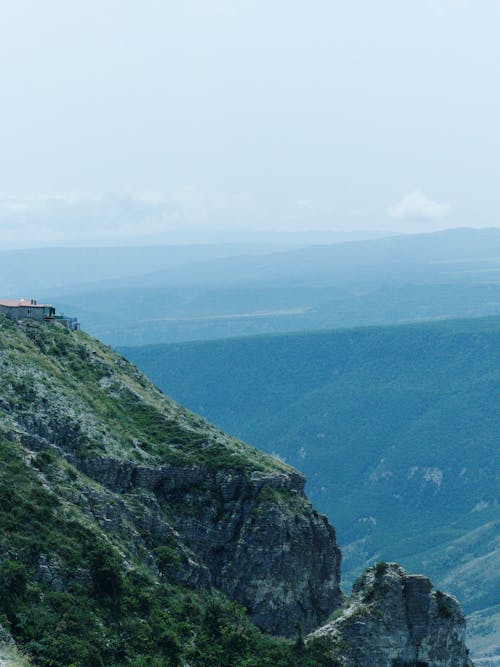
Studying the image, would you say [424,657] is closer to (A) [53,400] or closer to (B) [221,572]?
(B) [221,572]

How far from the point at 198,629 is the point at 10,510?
10.7 m

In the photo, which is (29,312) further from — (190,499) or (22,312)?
(190,499)

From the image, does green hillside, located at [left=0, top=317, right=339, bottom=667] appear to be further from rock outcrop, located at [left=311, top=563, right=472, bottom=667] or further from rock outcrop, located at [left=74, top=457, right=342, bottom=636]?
rock outcrop, located at [left=311, top=563, right=472, bottom=667]

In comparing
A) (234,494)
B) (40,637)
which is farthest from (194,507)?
(40,637)

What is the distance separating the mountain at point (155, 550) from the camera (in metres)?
66.6

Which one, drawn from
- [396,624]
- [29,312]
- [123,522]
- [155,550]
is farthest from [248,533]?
[29,312]

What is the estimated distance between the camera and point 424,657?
75750 mm

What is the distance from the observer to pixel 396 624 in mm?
74938

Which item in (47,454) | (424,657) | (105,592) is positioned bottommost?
(424,657)

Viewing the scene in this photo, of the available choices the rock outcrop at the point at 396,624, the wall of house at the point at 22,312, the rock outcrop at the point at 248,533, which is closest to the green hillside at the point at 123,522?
the rock outcrop at the point at 248,533

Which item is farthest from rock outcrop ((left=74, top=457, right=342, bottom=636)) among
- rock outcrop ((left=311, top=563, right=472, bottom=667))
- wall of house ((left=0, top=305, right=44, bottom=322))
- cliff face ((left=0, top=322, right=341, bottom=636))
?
wall of house ((left=0, top=305, right=44, bottom=322))

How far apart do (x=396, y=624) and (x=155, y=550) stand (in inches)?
506

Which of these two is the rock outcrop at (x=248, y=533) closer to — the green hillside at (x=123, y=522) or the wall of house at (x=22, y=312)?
the green hillside at (x=123, y=522)

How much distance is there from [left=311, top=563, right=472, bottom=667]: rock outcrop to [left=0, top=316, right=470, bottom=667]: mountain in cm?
9
